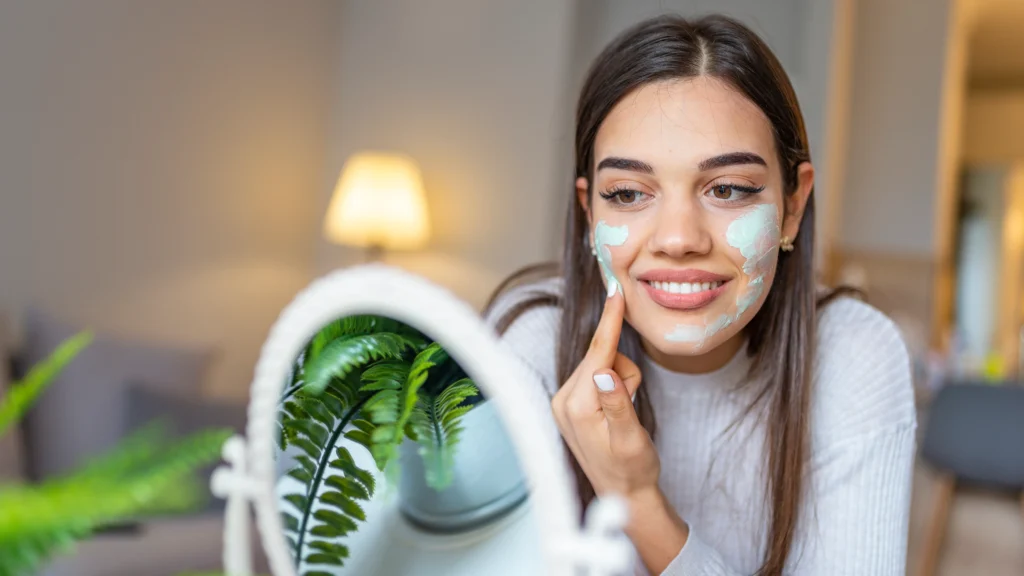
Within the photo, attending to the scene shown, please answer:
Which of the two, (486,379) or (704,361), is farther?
(704,361)

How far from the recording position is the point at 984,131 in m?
6.83

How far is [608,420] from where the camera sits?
662 mm

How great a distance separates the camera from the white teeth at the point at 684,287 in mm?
752

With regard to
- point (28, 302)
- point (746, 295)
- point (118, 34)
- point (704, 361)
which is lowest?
point (28, 302)

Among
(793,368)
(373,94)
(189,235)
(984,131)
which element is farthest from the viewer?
(984,131)

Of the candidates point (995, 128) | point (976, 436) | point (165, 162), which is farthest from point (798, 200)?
point (995, 128)

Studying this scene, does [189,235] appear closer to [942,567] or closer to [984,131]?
[942,567]

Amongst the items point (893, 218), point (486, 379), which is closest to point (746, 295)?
point (486, 379)

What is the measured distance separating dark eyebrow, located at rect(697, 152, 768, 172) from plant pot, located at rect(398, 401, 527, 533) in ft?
1.02

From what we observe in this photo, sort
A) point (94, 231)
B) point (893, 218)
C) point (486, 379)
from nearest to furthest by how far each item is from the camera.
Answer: point (486, 379)
point (94, 231)
point (893, 218)

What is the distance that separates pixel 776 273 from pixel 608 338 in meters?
0.29

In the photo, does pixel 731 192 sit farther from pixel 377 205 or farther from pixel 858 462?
pixel 377 205

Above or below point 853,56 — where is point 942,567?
below

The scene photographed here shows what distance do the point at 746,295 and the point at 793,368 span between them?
0.51 feet
